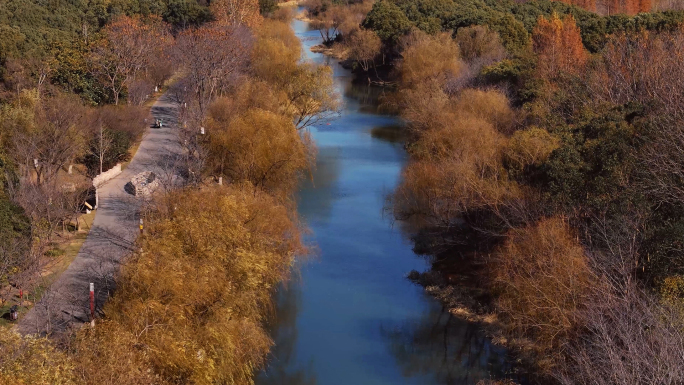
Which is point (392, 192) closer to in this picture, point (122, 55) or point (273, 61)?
point (273, 61)

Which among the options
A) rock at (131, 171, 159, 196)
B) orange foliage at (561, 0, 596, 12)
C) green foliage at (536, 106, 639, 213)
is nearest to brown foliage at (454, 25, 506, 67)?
orange foliage at (561, 0, 596, 12)

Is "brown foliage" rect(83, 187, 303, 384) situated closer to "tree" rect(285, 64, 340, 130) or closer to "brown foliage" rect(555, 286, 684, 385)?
"brown foliage" rect(555, 286, 684, 385)

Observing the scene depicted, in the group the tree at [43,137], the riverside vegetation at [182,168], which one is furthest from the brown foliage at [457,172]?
the tree at [43,137]

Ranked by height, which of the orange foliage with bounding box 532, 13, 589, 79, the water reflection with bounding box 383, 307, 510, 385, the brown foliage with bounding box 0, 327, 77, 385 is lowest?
the water reflection with bounding box 383, 307, 510, 385

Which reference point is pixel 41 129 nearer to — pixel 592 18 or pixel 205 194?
pixel 205 194

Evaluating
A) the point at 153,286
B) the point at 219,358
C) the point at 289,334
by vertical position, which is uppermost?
the point at 153,286

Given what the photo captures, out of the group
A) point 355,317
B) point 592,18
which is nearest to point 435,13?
point 592,18
